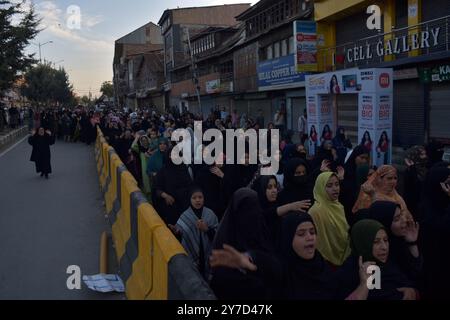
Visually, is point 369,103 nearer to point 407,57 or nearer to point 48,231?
point 407,57

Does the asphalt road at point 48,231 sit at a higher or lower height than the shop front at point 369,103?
lower

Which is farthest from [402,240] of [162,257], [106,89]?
[106,89]

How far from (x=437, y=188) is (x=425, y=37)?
12.1 metres

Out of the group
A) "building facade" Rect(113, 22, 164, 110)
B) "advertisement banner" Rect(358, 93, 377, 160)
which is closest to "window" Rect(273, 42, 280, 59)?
"advertisement banner" Rect(358, 93, 377, 160)

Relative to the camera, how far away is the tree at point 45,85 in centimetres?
5847

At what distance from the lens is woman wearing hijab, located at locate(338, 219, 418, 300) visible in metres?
3.06

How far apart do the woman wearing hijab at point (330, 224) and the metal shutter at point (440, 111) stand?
11.9m

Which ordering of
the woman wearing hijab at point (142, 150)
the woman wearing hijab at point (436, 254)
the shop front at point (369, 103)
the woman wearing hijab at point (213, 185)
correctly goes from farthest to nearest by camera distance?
1. the shop front at point (369, 103)
2. the woman wearing hijab at point (142, 150)
3. the woman wearing hijab at point (213, 185)
4. the woman wearing hijab at point (436, 254)

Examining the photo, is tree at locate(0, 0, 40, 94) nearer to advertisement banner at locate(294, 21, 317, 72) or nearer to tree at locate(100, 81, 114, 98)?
advertisement banner at locate(294, 21, 317, 72)

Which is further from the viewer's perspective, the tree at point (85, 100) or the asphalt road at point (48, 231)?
the tree at point (85, 100)

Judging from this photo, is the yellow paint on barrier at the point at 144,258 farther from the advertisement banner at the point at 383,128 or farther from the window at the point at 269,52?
the window at the point at 269,52

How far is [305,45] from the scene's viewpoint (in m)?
21.6

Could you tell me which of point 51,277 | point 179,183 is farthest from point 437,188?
point 51,277

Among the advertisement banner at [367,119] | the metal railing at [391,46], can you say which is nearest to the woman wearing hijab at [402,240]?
the advertisement banner at [367,119]
